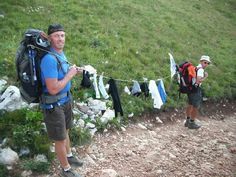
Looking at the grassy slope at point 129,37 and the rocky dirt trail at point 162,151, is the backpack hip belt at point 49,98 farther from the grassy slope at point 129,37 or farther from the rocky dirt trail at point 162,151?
the grassy slope at point 129,37

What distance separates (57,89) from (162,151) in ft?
11.7

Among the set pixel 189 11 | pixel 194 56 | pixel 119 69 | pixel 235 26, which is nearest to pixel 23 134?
pixel 119 69

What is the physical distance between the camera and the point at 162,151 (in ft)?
27.1

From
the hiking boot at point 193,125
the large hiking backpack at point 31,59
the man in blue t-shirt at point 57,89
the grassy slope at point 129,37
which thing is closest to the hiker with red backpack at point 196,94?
the hiking boot at point 193,125

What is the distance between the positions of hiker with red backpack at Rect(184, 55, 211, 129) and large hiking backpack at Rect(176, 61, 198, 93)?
0.04 meters

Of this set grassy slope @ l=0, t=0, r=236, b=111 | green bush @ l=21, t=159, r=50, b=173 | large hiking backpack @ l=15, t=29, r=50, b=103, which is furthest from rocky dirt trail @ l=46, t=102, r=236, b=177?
large hiking backpack @ l=15, t=29, r=50, b=103

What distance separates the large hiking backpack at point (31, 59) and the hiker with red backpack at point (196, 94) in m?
4.53

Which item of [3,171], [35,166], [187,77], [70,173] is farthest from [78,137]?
[187,77]

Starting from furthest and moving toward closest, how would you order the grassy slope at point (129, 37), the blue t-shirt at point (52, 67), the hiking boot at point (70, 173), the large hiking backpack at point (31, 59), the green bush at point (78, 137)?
the grassy slope at point (129, 37), the green bush at point (78, 137), the hiking boot at point (70, 173), the large hiking backpack at point (31, 59), the blue t-shirt at point (52, 67)

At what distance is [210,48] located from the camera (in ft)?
49.1

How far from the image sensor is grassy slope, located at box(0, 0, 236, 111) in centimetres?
1091

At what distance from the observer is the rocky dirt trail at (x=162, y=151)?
24.3 feet

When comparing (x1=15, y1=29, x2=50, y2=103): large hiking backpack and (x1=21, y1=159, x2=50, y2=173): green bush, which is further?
(x1=21, y1=159, x2=50, y2=173): green bush

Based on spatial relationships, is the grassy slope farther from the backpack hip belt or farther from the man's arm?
the man's arm
